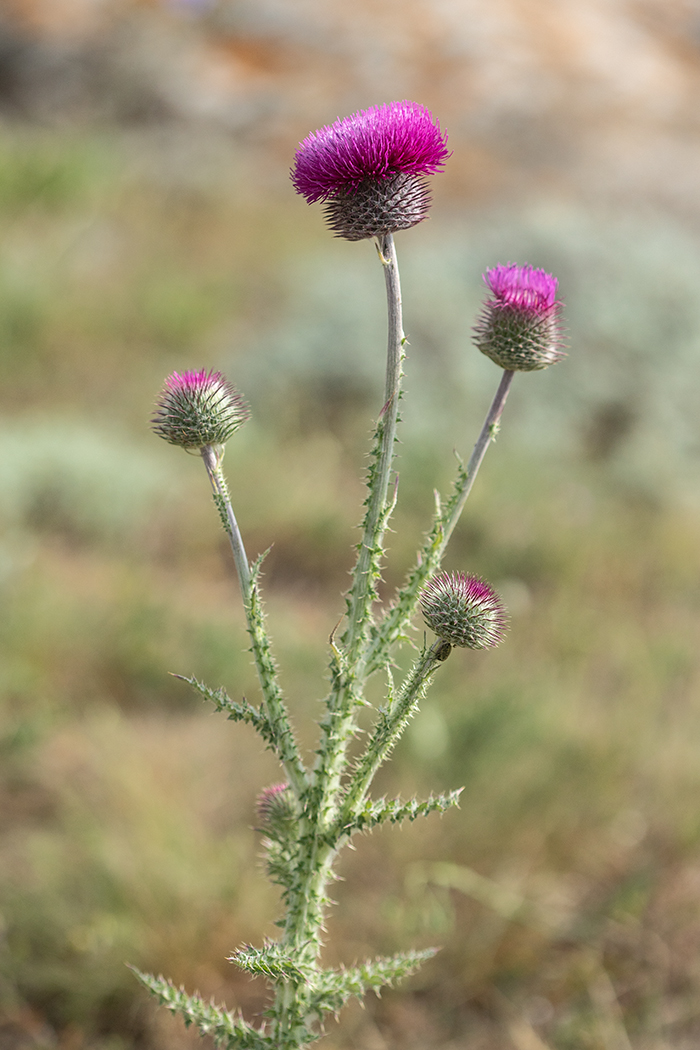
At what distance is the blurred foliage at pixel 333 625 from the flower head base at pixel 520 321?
1.08 meters

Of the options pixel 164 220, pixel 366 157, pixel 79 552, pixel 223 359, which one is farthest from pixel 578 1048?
pixel 164 220

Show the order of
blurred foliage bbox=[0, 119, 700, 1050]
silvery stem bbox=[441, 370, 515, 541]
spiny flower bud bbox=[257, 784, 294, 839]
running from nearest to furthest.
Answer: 1. silvery stem bbox=[441, 370, 515, 541]
2. spiny flower bud bbox=[257, 784, 294, 839]
3. blurred foliage bbox=[0, 119, 700, 1050]

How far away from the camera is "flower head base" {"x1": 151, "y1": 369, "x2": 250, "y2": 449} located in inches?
43.3

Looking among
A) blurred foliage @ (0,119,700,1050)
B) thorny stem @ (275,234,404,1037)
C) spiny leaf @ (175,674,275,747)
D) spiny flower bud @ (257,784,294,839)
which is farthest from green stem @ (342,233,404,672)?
blurred foliage @ (0,119,700,1050)

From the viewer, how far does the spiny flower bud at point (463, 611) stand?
3.35 feet

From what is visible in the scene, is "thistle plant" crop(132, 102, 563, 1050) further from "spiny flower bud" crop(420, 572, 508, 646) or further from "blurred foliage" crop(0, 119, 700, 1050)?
"blurred foliage" crop(0, 119, 700, 1050)

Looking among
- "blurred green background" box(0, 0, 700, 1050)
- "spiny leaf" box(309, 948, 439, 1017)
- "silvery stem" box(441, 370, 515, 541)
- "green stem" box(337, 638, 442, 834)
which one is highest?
"blurred green background" box(0, 0, 700, 1050)

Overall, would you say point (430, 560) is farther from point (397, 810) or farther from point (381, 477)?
point (397, 810)

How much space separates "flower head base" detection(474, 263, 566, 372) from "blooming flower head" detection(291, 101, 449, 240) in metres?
0.21

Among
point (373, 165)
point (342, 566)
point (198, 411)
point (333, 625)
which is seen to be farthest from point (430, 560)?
point (342, 566)

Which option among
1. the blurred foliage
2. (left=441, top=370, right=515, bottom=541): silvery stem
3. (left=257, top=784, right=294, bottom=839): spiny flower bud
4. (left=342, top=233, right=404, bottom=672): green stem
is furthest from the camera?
the blurred foliage

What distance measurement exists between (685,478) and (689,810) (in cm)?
367

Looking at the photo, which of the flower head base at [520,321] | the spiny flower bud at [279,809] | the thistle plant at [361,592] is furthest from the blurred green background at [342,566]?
the flower head base at [520,321]

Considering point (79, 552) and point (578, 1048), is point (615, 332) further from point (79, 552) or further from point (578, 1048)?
point (578, 1048)
